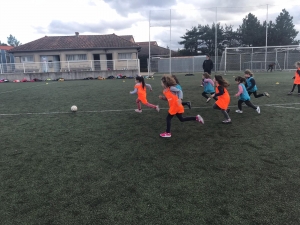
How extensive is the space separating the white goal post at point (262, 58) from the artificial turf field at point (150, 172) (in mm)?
25990

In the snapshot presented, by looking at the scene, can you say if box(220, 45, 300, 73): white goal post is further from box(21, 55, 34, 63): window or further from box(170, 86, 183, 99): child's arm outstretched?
box(21, 55, 34, 63): window

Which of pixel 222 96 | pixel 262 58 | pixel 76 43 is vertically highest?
pixel 76 43

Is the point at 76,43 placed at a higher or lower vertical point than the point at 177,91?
higher

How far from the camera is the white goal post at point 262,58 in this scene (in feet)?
96.4

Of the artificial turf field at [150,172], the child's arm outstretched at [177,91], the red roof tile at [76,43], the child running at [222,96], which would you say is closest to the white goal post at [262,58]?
the red roof tile at [76,43]

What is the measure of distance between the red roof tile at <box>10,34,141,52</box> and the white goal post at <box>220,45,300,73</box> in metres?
12.6

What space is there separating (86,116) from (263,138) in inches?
197

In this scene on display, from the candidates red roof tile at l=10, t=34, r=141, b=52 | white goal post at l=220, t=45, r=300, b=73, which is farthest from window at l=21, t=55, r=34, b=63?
white goal post at l=220, t=45, r=300, b=73

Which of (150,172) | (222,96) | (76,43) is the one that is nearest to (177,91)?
(222,96)

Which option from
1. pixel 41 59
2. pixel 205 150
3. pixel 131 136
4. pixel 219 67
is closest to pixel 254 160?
pixel 205 150

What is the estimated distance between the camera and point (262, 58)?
30.4 metres

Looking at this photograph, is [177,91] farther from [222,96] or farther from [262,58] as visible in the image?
[262,58]

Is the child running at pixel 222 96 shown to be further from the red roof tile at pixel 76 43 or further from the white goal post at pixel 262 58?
the red roof tile at pixel 76 43

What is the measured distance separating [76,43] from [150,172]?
115 feet
